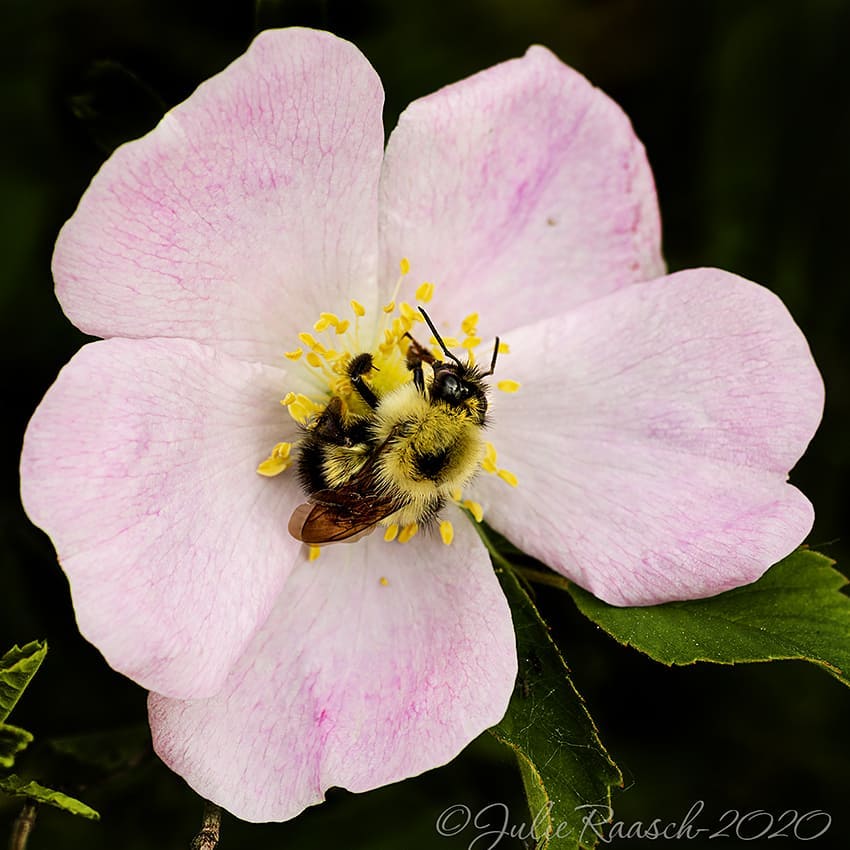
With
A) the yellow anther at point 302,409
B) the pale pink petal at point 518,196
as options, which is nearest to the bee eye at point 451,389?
the yellow anther at point 302,409

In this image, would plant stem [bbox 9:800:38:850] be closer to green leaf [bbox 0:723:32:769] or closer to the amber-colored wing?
green leaf [bbox 0:723:32:769]

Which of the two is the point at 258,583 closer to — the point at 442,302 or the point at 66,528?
the point at 66,528

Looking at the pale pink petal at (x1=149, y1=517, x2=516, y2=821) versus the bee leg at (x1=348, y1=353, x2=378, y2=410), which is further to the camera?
the bee leg at (x1=348, y1=353, x2=378, y2=410)

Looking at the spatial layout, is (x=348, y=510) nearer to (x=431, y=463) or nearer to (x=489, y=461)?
(x=431, y=463)

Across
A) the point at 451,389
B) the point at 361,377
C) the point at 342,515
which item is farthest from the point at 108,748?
the point at 451,389

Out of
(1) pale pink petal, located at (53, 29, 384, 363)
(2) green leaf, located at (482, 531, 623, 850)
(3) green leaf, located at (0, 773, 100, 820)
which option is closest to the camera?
(3) green leaf, located at (0, 773, 100, 820)

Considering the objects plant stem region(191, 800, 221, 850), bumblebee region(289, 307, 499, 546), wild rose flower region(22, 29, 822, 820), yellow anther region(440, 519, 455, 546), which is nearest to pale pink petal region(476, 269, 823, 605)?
wild rose flower region(22, 29, 822, 820)
